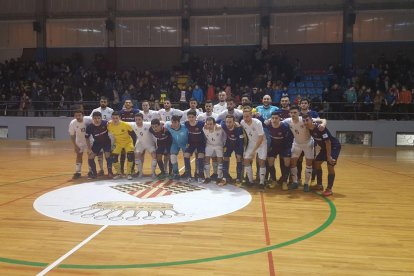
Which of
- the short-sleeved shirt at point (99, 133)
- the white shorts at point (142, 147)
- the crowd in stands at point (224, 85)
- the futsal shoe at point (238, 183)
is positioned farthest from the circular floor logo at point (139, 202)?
the crowd in stands at point (224, 85)

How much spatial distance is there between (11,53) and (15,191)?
2327cm

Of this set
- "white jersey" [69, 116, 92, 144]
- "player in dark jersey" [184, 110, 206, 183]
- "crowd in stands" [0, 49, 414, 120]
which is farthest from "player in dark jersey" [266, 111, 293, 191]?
"crowd in stands" [0, 49, 414, 120]

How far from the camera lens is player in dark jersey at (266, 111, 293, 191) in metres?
8.91

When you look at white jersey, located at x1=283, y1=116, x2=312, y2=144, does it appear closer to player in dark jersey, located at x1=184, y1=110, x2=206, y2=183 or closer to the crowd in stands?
player in dark jersey, located at x1=184, y1=110, x2=206, y2=183

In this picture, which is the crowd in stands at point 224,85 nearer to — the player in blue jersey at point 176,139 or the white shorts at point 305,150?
the player in blue jersey at point 176,139

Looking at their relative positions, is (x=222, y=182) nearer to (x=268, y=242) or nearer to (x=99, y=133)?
(x=99, y=133)

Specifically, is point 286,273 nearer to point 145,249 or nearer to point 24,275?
point 145,249

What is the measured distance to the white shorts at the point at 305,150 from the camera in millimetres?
8852

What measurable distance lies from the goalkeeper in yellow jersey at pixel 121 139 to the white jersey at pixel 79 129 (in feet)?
2.27

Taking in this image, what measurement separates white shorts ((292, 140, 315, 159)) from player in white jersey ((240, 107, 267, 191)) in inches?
26.8

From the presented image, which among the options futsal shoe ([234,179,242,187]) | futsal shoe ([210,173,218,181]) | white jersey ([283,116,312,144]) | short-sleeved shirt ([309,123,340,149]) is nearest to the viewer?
short-sleeved shirt ([309,123,340,149])

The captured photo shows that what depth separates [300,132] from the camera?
8.80 m

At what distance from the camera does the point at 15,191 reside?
8.80 m

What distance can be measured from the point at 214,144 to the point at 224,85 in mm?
12908
